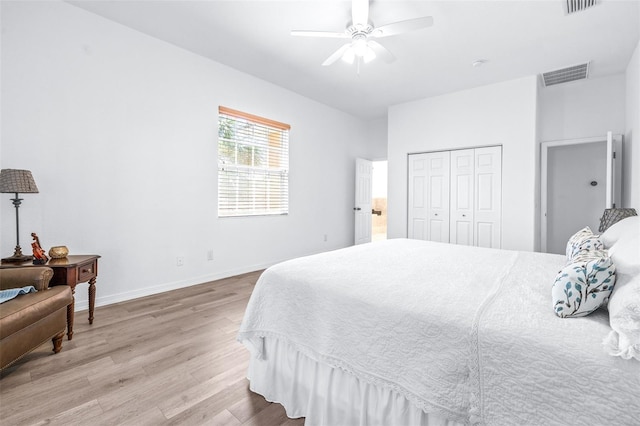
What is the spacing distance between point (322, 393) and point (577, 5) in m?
3.74

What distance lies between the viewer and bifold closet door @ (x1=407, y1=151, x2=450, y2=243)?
4.79m

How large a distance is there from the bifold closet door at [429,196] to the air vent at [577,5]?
227 centimetres

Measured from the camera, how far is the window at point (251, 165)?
153 inches

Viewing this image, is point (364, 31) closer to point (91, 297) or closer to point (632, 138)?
point (91, 297)

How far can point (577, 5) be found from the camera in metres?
2.61

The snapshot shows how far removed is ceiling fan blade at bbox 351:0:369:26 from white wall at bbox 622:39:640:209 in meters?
3.06

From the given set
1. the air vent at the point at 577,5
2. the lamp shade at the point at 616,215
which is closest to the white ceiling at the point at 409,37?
the air vent at the point at 577,5

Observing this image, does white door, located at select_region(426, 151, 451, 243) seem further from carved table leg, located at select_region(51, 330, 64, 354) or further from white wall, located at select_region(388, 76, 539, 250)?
carved table leg, located at select_region(51, 330, 64, 354)

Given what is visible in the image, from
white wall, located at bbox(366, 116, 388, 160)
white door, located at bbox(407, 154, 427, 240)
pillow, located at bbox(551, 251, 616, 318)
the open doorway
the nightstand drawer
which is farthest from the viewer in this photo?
the open doorway

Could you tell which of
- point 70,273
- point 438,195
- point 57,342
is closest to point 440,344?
point 57,342

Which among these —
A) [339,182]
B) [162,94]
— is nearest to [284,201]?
[339,182]

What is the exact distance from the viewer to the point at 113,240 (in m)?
2.94

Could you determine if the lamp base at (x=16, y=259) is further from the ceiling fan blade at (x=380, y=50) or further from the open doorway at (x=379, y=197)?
the open doorway at (x=379, y=197)

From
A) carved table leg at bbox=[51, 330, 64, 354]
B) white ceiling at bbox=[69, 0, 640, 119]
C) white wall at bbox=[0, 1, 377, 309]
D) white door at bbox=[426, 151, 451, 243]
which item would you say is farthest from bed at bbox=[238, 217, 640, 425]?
white door at bbox=[426, 151, 451, 243]
